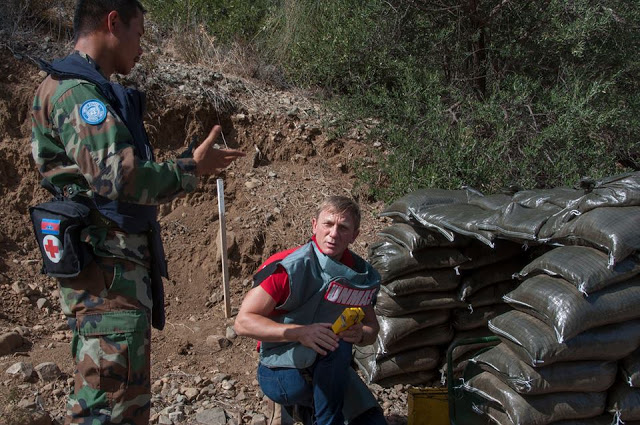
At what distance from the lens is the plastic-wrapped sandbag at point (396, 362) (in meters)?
4.06

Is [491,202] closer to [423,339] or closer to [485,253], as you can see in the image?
[485,253]

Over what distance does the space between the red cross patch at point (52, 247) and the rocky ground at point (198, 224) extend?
1.45 m

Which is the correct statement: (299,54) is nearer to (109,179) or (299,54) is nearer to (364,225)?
(364,225)

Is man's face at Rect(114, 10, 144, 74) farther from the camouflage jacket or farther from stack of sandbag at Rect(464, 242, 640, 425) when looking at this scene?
stack of sandbag at Rect(464, 242, 640, 425)

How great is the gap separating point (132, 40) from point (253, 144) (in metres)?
4.26

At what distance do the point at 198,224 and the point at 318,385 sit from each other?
337cm

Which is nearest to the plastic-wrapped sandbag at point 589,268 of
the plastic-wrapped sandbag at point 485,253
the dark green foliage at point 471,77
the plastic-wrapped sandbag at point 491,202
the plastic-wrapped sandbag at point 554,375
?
the plastic-wrapped sandbag at point 554,375

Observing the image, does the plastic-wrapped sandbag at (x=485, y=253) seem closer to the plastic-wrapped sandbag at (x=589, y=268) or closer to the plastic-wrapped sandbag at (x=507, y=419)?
the plastic-wrapped sandbag at (x=589, y=268)

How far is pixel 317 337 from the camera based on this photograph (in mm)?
2580

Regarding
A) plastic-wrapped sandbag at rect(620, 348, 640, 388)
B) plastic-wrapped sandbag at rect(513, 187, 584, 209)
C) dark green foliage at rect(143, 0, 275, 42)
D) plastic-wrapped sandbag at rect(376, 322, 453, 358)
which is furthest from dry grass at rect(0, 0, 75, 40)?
plastic-wrapped sandbag at rect(620, 348, 640, 388)

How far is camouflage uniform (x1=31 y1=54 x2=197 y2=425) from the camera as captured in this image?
2.08 meters

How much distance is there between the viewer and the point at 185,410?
377 centimetres

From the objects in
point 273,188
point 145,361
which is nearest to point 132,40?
point 145,361

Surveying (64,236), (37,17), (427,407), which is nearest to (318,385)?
(427,407)
